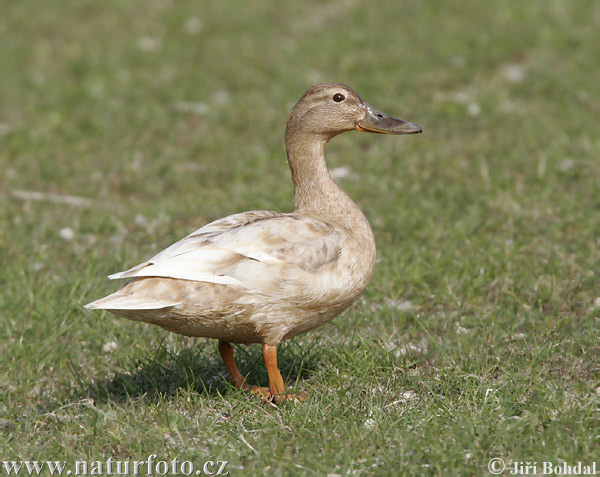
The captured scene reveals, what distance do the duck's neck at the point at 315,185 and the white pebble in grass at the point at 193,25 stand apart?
6.32 m

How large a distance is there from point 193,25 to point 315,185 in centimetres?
673

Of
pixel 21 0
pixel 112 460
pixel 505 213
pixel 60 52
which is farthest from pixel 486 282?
pixel 21 0

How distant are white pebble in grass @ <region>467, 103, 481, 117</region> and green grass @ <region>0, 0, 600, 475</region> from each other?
0.09m

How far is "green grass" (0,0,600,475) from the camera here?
3.96 m

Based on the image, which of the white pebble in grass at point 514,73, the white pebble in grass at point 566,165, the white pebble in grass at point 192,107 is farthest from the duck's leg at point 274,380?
the white pebble in grass at point 514,73

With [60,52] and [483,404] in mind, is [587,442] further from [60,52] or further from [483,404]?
[60,52]

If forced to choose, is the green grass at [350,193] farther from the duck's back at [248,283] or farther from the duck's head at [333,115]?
the duck's head at [333,115]

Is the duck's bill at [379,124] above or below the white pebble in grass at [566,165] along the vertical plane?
above

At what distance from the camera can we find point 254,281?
4059 mm

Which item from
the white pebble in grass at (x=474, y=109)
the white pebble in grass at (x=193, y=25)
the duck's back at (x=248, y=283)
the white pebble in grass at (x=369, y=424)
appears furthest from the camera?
the white pebble in grass at (x=193, y=25)

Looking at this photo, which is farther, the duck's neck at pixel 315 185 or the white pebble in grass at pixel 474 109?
the white pebble in grass at pixel 474 109

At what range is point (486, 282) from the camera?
5.62 meters

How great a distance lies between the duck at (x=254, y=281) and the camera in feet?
13.2

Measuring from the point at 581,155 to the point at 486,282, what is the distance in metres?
2.44
